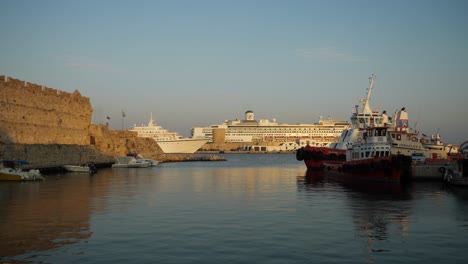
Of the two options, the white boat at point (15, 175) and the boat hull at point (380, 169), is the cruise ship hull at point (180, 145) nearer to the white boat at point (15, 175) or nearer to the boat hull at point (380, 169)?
the boat hull at point (380, 169)

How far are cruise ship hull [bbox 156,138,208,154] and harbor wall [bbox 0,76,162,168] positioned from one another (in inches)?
2315

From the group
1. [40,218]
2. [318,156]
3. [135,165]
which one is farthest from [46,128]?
[40,218]

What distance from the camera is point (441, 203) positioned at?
22203 mm

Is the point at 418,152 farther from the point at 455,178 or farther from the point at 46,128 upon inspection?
the point at 46,128

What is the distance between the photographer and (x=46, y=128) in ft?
153

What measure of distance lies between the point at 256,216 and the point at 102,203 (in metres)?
7.53

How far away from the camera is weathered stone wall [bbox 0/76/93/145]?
130 ft

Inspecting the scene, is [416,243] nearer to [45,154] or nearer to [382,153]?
[382,153]

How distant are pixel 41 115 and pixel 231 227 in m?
35.5

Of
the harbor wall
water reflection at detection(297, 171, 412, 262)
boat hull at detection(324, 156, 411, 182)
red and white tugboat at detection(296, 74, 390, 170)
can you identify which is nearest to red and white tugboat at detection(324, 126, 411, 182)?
boat hull at detection(324, 156, 411, 182)

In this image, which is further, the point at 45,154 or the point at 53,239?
the point at 45,154

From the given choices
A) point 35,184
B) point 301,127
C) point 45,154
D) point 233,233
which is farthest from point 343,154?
point 301,127

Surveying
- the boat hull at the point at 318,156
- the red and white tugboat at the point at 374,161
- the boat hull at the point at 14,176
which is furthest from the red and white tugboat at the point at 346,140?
the boat hull at the point at 14,176

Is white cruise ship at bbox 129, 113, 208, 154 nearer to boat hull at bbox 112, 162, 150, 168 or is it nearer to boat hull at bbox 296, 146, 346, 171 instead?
boat hull at bbox 112, 162, 150, 168
